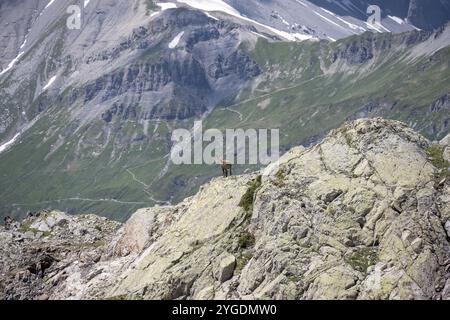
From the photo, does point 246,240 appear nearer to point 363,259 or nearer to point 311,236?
point 311,236

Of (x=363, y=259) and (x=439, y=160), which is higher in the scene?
(x=439, y=160)

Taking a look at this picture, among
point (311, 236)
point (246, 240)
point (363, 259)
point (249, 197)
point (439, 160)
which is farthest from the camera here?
point (249, 197)

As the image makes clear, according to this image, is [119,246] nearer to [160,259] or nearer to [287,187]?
[160,259]

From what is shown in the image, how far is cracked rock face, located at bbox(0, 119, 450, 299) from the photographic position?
184ft

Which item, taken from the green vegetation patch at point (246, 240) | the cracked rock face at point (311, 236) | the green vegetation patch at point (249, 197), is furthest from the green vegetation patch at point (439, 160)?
the green vegetation patch at point (246, 240)

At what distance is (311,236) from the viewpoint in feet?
198

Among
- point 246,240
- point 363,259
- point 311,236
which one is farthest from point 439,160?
point 246,240

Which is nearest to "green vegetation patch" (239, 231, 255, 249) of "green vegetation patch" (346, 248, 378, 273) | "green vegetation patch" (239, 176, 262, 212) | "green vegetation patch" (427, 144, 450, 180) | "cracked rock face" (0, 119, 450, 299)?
"cracked rock face" (0, 119, 450, 299)

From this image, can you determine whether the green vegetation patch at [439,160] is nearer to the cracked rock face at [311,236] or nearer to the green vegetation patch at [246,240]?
the cracked rock face at [311,236]

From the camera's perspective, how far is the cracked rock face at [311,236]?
56.2 meters

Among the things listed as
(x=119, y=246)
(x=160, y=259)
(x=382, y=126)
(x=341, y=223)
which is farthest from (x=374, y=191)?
(x=119, y=246)
